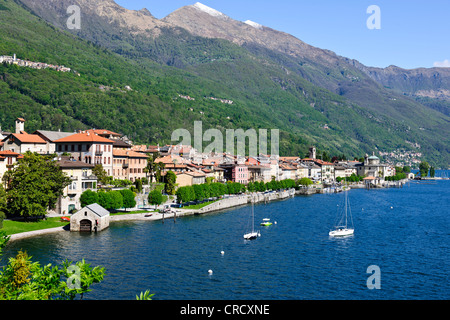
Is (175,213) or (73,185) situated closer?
(73,185)

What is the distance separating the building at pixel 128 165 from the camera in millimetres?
143000

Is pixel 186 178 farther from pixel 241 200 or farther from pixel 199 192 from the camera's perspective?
pixel 199 192

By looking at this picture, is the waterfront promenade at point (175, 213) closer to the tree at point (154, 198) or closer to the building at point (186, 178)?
the tree at point (154, 198)

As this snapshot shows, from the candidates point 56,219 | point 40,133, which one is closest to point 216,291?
point 56,219

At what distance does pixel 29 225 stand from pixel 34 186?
790 cm

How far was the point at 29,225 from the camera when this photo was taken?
3467 inches

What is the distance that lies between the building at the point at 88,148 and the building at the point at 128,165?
4898 millimetres

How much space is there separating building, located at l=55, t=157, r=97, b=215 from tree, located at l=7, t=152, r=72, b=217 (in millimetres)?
3312

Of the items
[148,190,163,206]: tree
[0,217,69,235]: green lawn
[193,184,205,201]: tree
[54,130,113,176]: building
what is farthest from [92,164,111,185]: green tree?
[0,217,69,235]: green lawn

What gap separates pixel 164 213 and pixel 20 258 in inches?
3072

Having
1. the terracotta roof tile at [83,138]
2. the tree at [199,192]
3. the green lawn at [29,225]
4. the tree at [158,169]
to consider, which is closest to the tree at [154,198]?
the tree at [199,192]

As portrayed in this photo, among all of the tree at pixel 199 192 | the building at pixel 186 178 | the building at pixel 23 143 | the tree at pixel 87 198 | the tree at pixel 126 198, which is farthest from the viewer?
the building at pixel 186 178

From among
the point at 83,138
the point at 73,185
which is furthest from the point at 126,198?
the point at 83,138
